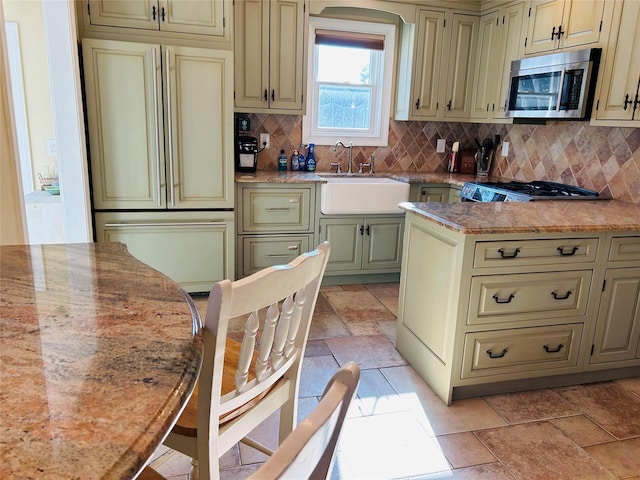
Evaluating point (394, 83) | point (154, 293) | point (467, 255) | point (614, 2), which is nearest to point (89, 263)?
point (154, 293)

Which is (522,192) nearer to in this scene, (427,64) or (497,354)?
(497,354)

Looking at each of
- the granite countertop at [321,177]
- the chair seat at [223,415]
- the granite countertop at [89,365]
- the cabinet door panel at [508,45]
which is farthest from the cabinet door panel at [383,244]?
the granite countertop at [89,365]

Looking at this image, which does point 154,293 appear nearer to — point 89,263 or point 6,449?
point 89,263

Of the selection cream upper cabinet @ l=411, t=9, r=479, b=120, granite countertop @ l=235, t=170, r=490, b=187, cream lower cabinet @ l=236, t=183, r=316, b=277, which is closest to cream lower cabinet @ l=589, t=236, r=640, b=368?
granite countertop @ l=235, t=170, r=490, b=187

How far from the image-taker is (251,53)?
3.51 m

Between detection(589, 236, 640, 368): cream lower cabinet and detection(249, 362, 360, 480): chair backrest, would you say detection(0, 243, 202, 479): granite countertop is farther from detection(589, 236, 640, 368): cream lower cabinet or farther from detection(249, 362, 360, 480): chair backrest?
detection(589, 236, 640, 368): cream lower cabinet

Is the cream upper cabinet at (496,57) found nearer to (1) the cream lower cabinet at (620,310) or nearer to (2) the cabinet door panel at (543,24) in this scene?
(2) the cabinet door panel at (543,24)

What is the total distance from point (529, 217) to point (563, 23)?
5.36ft

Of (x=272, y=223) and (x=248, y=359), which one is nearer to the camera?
(x=248, y=359)

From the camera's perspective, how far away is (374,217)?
3.75 m

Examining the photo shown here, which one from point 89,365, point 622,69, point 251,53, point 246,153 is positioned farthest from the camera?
point 246,153

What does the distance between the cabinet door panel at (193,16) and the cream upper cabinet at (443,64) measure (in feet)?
5.65

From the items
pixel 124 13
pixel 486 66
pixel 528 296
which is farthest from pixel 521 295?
pixel 124 13

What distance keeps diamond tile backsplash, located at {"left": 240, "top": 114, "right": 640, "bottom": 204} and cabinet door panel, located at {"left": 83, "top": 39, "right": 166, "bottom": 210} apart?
109 centimetres
